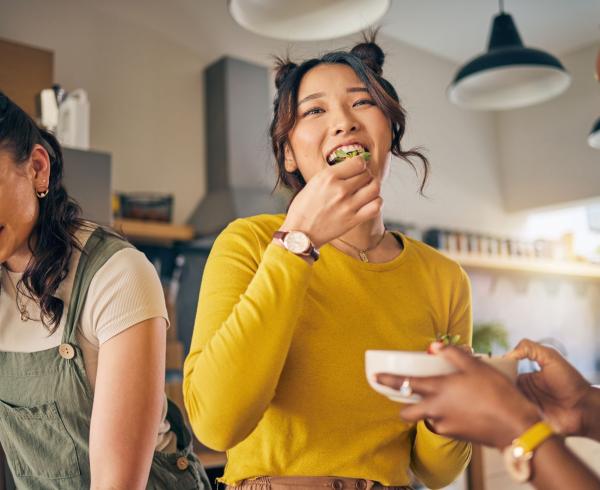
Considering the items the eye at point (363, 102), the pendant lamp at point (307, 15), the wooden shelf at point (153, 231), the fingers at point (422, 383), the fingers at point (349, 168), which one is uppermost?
the pendant lamp at point (307, 15)

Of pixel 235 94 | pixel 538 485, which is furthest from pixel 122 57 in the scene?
pixel 538 485

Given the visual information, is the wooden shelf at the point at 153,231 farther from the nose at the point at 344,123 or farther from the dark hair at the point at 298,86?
the nose at the point at 344,123

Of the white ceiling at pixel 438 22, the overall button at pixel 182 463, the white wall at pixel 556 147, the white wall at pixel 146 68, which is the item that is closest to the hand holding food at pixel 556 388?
the overall button at pixel 182 463

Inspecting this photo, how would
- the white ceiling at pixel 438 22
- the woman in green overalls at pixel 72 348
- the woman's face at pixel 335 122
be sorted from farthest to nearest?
the white ceiling at pixel 438 22
the woman's face at pixel 335 122
the woman in green overalls at pixel 72 348

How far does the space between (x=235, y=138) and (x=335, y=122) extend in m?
2.94

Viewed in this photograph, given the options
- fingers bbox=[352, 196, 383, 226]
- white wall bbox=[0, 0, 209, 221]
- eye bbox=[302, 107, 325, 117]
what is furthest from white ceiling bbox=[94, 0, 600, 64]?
fingers bbox=[352, 196, 383, 226]

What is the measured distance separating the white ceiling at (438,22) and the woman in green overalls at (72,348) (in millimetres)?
3004

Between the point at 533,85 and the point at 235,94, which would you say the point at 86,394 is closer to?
the point at 533,85

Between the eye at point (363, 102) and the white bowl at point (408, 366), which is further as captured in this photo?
the eye at point (363, 102)

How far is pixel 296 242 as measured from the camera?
963mm

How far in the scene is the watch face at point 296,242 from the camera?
96cm

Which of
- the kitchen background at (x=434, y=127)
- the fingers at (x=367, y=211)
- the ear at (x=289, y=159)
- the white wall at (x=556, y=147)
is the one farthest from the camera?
the white wall at (x=556, y=147)

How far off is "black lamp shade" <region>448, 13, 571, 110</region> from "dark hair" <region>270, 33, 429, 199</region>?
181 centimetres

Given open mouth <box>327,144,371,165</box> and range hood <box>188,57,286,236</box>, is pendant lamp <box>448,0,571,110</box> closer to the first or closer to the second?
range hood <box>188,57,286,236</box>
